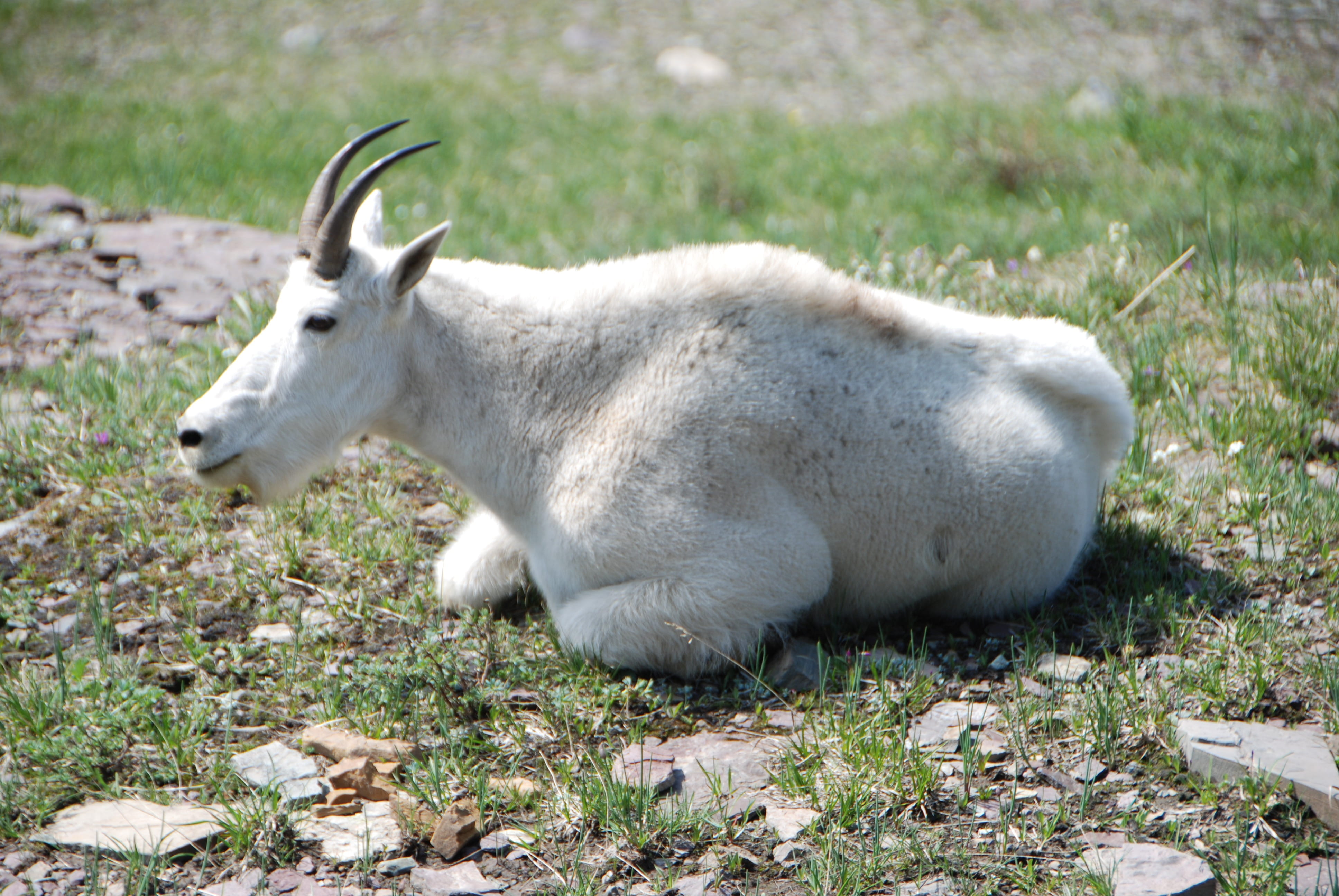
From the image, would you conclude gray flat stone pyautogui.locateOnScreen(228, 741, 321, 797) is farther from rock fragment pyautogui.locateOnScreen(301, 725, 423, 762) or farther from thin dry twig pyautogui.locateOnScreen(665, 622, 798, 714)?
thin dry twig pyautogui.locateOnScreen(665, 622, 798, 714)

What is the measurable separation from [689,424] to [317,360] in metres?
1.26

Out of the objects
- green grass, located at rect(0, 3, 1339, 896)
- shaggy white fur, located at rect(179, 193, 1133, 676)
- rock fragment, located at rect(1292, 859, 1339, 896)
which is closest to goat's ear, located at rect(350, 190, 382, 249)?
shaggy white fur, located at rect(179, 193, 1133, 676)

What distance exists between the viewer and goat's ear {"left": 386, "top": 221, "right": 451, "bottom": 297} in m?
3.57

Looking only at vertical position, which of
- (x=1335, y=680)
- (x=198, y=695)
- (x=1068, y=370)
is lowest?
(x=198, y=695)

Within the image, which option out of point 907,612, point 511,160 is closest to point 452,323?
point 907,612

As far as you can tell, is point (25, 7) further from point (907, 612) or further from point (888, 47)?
point (907, 612)

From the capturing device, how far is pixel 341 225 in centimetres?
362

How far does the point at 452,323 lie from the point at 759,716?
170cm

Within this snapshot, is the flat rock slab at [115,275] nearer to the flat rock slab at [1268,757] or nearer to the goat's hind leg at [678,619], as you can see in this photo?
the goat's hind leg at [678,619]

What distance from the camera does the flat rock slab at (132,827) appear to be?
2.99 meters

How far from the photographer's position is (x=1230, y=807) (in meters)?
2.99

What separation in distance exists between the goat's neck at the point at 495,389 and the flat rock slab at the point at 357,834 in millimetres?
1156

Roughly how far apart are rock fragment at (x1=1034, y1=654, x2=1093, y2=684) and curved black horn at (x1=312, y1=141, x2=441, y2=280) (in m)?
2.62

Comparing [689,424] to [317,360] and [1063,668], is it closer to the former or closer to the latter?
[317,360]
